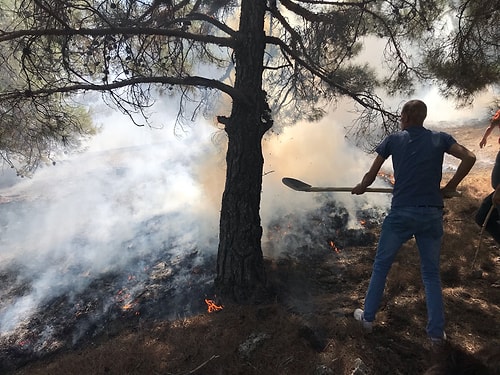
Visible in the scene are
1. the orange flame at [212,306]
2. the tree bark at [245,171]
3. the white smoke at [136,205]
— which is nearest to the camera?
the tree bark at [245,171]

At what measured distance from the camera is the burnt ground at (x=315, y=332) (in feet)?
9.65

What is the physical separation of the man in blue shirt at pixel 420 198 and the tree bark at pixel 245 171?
1.54m

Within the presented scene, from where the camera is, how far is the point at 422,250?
9.95 feet

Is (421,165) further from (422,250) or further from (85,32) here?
(85,32)

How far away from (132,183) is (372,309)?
33.4 ft

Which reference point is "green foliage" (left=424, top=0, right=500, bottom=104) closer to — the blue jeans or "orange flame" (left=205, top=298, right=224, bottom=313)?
the blue jeans

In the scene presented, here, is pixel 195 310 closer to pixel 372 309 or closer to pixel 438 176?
pixel 372 309

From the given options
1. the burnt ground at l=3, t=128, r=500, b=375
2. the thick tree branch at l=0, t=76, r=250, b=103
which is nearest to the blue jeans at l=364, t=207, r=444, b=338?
the burnt ground at l=3, t=128, r=500, b=375

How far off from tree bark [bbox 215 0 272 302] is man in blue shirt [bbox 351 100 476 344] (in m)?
1.54

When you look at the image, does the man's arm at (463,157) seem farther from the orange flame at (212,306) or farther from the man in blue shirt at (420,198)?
the orange flame at (212,306)

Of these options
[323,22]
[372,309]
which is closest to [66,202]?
[323,22]

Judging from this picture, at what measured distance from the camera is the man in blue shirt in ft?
9.60

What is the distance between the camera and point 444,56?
5.58 meters

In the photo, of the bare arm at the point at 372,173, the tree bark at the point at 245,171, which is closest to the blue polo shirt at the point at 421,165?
the bare arm at the point at 372,173
